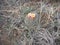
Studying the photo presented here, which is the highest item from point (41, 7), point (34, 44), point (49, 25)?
point (41, 7)

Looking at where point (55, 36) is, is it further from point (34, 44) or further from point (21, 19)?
point (21, 19)

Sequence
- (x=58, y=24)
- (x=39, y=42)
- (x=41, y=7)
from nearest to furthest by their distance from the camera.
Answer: (x=39, y=42)
(x=58, y=24)
(x=41, y=7)

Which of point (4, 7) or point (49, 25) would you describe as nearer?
point (49, 25)

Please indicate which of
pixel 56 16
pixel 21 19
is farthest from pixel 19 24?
pixel 56 16

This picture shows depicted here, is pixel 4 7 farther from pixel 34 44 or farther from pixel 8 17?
pixel 34 44

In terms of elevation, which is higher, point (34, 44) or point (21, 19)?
point (21, 19)

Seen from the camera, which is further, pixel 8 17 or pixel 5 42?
pixel 8 17

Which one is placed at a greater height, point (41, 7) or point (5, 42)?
point (41, 7)

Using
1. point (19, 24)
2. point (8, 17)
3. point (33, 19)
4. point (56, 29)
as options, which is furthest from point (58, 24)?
point (8, 17)

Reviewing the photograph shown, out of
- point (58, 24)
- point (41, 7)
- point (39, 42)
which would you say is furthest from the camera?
point (41, 7)
